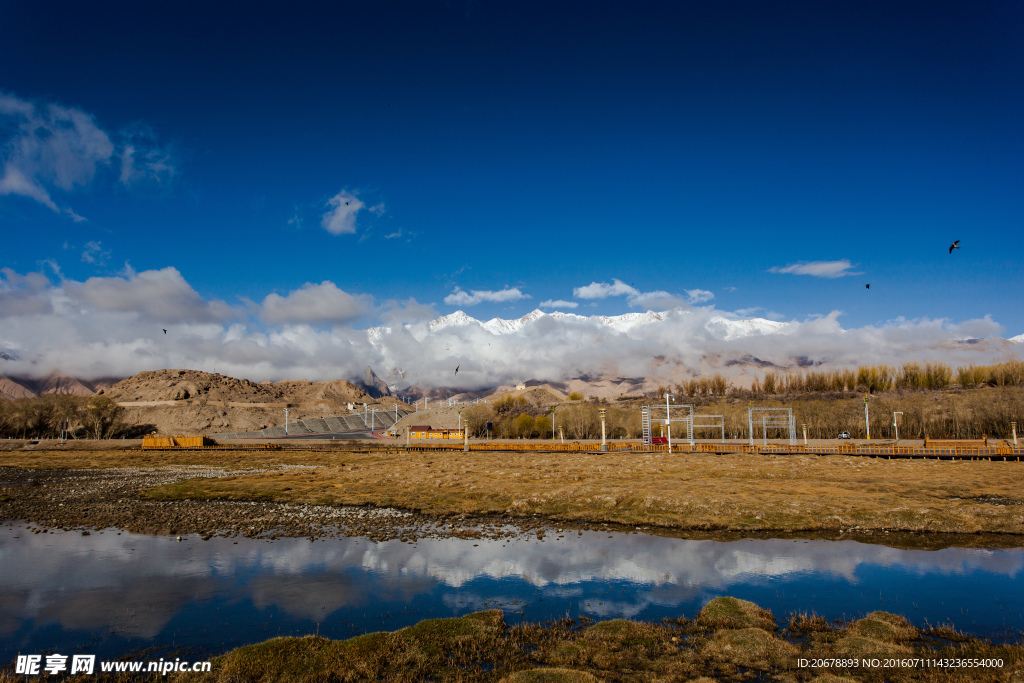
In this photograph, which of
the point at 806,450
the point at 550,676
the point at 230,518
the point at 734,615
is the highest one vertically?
the point at 550,676

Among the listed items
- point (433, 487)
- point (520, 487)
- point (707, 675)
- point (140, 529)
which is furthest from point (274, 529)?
point (707, 675)

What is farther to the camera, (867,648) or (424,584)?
(424,584)

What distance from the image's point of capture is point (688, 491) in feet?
100

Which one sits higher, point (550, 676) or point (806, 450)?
point (550, 676)

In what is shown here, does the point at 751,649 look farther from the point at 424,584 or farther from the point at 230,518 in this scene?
the point at 230,518

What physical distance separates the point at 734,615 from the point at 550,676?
18.7ft

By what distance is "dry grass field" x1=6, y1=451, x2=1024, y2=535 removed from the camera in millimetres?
23906

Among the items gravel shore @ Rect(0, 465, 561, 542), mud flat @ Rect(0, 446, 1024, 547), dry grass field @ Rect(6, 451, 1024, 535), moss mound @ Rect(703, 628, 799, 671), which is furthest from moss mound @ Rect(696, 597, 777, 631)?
dry grass field @ Rect(6, 451, 1024, 535)

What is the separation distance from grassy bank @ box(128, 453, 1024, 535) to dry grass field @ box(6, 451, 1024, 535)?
0.23 feet

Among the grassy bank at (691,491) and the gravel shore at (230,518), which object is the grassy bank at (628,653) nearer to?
the gravel shore at (230,518)

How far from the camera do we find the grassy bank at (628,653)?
991 cm

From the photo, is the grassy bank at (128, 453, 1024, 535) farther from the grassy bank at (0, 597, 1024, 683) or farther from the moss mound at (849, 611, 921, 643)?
the grassy bank at (0, 597, 1024, 683)

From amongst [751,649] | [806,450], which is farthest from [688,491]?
[806,450]

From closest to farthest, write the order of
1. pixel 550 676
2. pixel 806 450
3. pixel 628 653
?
1. pixel 550 676
2. pixel 628 653
3. pixel 806 450
